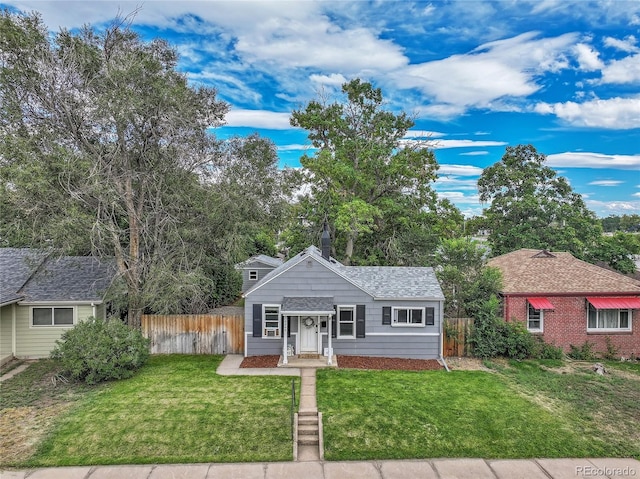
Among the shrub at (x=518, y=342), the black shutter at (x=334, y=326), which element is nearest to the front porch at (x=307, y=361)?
the black shutter at (x=334, y=326)

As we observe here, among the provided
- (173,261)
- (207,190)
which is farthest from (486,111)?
(173,261)

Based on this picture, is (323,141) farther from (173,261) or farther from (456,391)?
(456,391)

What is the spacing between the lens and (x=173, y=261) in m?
17.0

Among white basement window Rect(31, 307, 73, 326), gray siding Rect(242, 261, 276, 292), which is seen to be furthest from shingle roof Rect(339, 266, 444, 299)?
white basement window Rect(31, 307, 73, 326)

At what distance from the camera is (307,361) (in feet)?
48.2

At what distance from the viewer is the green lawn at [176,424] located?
28.4 ft

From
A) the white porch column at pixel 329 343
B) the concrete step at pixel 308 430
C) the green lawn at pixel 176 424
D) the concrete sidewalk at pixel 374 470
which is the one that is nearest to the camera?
the concrete sidewalk at pixel 374 470

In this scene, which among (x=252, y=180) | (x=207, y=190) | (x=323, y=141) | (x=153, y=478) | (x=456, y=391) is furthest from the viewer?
(x=323, y=141)

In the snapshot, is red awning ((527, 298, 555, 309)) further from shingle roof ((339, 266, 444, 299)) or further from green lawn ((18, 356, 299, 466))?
green lawn ((18, 356, 299, 466))

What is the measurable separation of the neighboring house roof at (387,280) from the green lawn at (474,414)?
308cm

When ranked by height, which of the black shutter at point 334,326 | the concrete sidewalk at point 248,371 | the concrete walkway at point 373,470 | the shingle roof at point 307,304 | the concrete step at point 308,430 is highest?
the shingle roof at point 307,304

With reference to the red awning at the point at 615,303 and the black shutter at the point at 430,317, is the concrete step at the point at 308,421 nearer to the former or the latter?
the black shutter at the point at 430,317

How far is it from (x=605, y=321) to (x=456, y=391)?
375 inches

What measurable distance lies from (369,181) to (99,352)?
16.2m
